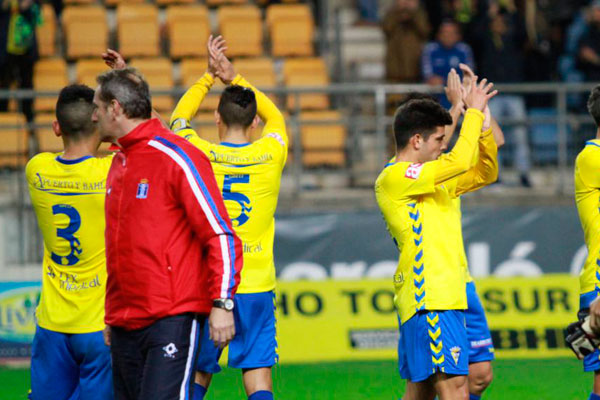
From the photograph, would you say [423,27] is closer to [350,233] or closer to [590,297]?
[350,233]

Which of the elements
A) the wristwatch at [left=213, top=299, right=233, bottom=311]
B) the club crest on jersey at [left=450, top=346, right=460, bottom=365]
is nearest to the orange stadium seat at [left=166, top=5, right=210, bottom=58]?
the club crest on jersey at [left=450, top=346, right=460, bottom=365]

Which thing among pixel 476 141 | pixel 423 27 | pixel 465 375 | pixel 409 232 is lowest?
pixel 465 375

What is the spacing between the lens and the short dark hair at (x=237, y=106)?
7484mm

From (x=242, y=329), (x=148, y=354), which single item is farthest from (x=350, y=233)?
(x=148, y=354)

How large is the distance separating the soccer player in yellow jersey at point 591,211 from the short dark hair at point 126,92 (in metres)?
3.06

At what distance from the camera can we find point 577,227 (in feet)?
42.3

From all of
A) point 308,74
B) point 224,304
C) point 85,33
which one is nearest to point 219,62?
point 224,304

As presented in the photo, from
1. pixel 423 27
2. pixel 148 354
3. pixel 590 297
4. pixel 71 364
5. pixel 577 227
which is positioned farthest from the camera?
pixel 423 27

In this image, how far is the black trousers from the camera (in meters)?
5.29

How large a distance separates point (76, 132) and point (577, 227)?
7.83m

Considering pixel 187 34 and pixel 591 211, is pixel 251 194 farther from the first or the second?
pixel 187 34

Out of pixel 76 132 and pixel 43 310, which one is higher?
pixel 76 132

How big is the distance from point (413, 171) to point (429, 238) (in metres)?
0.44

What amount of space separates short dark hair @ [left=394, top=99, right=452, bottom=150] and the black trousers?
2.09m
